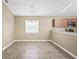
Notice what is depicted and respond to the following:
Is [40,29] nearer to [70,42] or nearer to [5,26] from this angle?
[5,26]

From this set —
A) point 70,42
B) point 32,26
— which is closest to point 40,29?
point 32,26

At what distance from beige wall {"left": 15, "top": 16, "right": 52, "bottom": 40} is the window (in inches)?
11.7

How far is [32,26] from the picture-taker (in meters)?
11.5

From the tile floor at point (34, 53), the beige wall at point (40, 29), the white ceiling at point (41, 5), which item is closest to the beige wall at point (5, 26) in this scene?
the white ceiling at point (41, 5)

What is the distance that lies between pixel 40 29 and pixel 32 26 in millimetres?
A: 808

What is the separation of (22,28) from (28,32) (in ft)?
2.17

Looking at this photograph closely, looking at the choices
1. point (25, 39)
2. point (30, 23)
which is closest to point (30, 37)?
point (25, 39)

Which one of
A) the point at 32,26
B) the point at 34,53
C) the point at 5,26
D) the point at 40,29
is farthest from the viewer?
the point at 32,26

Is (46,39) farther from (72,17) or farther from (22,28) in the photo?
(72,17)

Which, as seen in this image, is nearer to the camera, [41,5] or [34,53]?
[34,53]

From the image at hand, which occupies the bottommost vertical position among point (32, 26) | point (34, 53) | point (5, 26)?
point (34, 53)

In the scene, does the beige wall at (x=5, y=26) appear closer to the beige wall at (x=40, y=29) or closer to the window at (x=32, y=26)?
the beige wall at (x=40, y=29)

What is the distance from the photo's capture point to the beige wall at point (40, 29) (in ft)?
37.0

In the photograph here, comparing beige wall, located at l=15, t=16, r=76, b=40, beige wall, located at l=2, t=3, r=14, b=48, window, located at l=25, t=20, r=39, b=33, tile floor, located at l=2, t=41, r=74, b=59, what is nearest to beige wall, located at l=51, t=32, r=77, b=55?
tile floor, located at l=2, t=41, r=74, b=59
